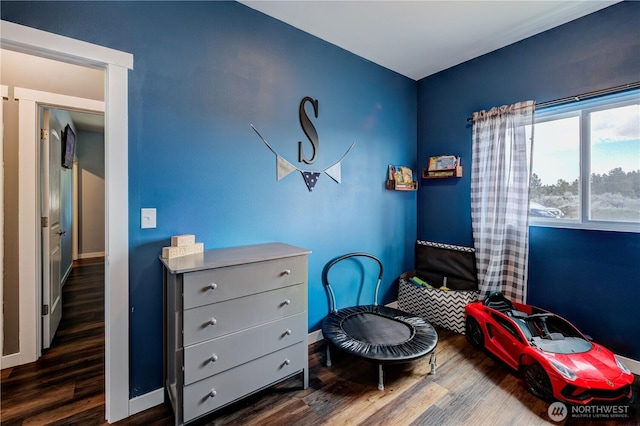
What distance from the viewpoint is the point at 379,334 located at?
2.12m

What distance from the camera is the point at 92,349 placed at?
2373mm

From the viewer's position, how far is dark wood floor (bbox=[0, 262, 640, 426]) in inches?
63.9

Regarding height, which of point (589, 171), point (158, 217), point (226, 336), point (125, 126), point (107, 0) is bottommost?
point (226, 336)

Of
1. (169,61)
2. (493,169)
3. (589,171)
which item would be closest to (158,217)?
(169,61)

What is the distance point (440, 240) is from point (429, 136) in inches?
48.3

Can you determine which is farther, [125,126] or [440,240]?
[440,240]

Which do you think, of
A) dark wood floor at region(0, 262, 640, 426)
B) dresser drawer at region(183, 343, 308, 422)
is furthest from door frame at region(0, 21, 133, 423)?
dresser drawer at region(183, 343, 308, 422)

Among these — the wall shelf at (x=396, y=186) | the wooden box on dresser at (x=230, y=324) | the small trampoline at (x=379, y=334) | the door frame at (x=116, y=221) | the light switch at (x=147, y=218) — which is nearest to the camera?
the wooden box on dresser at (x=230, y=324)

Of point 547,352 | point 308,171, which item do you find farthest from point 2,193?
point 547,352

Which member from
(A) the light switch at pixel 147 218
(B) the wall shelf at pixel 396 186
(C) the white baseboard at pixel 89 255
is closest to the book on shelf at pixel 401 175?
(B) the wall shelf at pixel 396 186

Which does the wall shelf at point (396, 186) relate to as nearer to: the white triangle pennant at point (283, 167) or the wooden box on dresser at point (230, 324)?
the white triangle pennant at point (283, 167)

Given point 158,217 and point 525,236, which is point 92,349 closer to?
point 158,217

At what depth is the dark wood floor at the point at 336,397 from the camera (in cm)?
162

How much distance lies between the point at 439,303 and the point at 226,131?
2.49 metres
